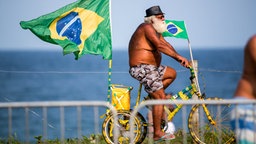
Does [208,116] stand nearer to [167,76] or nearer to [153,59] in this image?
[167,76]

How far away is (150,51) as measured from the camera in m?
9.20

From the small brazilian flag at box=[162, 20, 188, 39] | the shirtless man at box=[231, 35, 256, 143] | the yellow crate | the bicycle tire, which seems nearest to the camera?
the shirtless man at box=[231, 35, 256, 143]

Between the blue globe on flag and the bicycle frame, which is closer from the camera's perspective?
the bicycle frame

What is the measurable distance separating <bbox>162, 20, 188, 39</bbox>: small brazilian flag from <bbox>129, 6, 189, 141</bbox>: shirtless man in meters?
1.23

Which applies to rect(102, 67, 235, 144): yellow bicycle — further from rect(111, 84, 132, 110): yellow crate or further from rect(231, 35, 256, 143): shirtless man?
rect(231, 35, 256, 143): shirtless man

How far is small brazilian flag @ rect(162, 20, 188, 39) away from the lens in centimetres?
1053

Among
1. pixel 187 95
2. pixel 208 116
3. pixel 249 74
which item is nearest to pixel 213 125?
pixel 208 116

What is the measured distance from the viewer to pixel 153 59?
9.23m

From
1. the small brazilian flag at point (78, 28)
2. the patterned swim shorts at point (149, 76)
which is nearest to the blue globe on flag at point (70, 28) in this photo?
the small brazilian flag at point (78, 28)

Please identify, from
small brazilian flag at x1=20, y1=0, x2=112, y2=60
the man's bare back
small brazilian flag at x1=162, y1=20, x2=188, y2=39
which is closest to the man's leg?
small brazilian flag at x1=20, y1=0, x2=112, y2=60

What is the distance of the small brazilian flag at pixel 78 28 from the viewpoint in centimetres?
999

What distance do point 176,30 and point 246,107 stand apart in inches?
172

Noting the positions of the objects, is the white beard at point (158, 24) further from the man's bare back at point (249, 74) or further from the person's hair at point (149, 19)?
the man's bare back at point (249, 74)

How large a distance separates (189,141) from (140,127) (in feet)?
2.95
